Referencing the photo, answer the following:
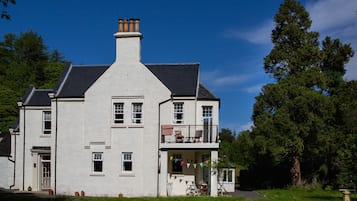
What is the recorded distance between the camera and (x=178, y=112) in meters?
32.5

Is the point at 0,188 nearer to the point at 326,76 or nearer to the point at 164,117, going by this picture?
the point at 164,117

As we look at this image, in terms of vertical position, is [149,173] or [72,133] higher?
[72,133]

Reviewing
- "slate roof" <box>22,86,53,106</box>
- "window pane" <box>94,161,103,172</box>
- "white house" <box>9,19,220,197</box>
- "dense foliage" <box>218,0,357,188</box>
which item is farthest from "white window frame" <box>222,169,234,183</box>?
"slate roof" <box>22,86,53,106</box>

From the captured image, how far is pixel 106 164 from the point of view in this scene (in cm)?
3256

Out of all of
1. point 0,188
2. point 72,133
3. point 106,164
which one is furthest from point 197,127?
point 0,188

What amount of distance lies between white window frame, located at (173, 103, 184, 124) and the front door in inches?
394

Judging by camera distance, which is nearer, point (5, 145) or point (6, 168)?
point (6, 168)

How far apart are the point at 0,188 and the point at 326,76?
2853 centimetres

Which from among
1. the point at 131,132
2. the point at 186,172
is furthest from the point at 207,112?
the point at 131,132

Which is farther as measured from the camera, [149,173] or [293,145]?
[293,145]

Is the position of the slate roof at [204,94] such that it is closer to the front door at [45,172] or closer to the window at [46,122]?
the window at [46,122]

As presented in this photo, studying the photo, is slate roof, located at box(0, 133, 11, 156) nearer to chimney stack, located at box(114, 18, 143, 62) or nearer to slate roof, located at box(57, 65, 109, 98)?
slate roof, located at box(57, 65, 109, 98)

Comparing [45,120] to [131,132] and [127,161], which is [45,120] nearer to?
[131,132]

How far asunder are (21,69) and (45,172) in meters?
37.1
